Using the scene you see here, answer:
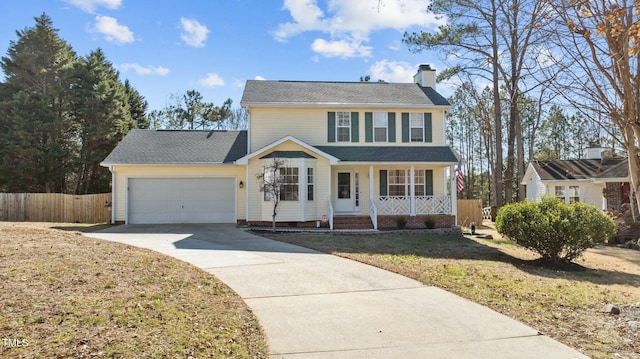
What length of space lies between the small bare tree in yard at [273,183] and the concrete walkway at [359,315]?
19.9ft

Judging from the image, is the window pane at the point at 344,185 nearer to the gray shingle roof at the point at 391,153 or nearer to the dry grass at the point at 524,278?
the gray shingle roof at the point at 391,153

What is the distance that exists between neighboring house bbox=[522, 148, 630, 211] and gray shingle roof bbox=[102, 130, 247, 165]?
1639 cm

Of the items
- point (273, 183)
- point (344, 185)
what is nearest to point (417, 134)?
point (344, 185)

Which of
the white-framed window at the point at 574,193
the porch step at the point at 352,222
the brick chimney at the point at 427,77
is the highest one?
the brick chimney at the point at 427,77

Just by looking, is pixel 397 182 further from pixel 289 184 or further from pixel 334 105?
pixel 289 184

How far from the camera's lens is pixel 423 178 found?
18.9 m

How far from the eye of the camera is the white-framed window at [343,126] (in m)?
18.9

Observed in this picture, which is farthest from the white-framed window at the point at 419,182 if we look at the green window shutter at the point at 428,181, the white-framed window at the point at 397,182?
the white-framed window at the point at 397,182

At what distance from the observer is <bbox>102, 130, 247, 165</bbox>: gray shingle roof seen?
18.5 m

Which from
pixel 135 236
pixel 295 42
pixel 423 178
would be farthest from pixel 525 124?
pixel 135 236

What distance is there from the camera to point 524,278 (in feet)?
29.2

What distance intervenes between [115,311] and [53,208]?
1864 centimetres

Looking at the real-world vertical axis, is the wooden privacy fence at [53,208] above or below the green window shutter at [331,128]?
below

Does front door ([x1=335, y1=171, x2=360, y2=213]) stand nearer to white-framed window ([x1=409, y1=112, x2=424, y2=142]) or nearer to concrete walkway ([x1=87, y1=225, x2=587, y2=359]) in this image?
white-framed window ([x1=409, y1=112, x2=424, y2=142])
